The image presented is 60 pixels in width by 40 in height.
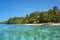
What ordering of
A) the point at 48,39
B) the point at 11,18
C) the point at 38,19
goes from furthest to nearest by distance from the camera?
the point at 11,18, the point at 38,19, the point at 48,39

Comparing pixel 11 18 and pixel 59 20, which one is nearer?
pixel 59 20

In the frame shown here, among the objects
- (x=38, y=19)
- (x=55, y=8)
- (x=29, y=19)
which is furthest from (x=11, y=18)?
(x=55, y=8)

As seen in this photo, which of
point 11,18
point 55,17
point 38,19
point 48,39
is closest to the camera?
point 48,39

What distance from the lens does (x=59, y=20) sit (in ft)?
155

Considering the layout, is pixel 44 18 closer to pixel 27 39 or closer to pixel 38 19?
pixel 38 19

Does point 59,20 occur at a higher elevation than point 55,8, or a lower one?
lower

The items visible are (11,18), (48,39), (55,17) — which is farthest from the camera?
(11,18)

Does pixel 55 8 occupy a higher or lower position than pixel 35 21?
higher

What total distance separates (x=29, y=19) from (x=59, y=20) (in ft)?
43.1

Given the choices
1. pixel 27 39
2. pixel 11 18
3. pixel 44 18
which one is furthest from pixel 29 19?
pixel 27 39

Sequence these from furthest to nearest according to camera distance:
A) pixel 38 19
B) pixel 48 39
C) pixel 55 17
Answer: pixel 38 19 < pixel 55 17 < pixel 48 39

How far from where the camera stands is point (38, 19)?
51375 mm

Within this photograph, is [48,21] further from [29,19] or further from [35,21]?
[29,19]

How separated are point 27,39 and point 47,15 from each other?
38.3 m
